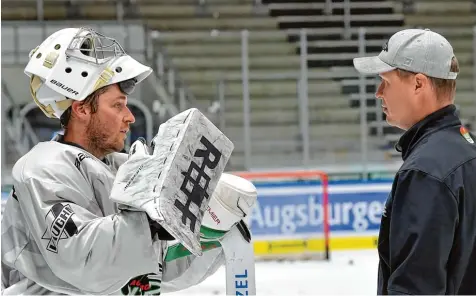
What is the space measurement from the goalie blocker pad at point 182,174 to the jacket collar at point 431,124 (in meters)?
0.35

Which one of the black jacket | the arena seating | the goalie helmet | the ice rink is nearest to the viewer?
the black jacket

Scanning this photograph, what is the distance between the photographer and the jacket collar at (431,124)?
148 cm

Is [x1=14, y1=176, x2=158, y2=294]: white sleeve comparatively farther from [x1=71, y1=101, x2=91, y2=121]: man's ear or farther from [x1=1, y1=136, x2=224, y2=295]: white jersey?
[x1=71, y1=101, x2=91, y2=121]: man's ear

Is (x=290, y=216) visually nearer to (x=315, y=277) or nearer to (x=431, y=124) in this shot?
(x=315, y=277)

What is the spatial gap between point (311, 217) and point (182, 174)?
4768mm

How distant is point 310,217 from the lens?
5.98m

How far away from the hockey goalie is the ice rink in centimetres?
275

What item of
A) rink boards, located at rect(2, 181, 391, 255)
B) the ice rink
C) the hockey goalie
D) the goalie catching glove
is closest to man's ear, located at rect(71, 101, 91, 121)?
the hockey goalie

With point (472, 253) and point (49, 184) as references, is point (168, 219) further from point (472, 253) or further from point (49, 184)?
point (472, 253)

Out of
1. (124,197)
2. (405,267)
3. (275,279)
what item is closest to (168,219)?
(124,197)

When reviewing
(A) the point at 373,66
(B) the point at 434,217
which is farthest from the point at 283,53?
(B) the point at 434,217

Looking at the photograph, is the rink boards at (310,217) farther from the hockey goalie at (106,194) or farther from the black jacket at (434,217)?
the black jacket at (434,217)

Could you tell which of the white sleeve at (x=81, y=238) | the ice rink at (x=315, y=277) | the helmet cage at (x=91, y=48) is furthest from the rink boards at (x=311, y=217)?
the white sleeve at (x=81, y=238)

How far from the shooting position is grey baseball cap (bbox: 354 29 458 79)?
4.84ft
